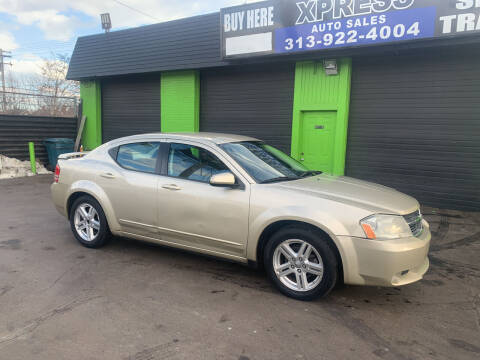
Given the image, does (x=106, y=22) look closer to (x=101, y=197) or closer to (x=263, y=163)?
(x=101, y=197)

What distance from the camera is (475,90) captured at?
7781 mm

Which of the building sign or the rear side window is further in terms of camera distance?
the building sign

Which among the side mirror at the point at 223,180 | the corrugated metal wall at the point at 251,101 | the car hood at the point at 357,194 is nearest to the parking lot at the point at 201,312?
the car hood at the point at 357,194

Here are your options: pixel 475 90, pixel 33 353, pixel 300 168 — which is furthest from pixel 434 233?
pixel 33 353

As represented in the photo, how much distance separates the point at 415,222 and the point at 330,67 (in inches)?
242

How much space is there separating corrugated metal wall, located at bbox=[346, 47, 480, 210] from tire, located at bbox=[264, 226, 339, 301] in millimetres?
5987

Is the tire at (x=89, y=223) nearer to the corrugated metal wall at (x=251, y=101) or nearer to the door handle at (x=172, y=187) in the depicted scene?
the door handle at (x=172, y=187)

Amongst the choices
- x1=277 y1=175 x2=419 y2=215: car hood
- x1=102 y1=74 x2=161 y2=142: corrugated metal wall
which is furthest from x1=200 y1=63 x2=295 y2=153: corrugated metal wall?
x1=277 y1=175 x2=419 y2=215: car hood

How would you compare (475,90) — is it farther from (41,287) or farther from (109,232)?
(41,287)

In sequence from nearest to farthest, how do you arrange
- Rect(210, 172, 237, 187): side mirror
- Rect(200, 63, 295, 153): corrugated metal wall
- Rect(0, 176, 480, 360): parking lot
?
Rect(0, 176, 480, 360): parking lot
Rect(210, 172, 237, 187): side mirror
Rect(200, 63, 295, 153): corrugated metal wall

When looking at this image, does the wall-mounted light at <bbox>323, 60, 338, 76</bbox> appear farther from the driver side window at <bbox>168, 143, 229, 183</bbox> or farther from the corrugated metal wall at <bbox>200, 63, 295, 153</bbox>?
the driver side window at <bbox>168, 143, 229, 183</bbox>

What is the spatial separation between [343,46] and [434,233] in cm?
449

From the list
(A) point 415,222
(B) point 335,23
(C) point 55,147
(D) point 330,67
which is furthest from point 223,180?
(C) point 55,147

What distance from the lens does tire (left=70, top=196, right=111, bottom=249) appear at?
4.91 metres
